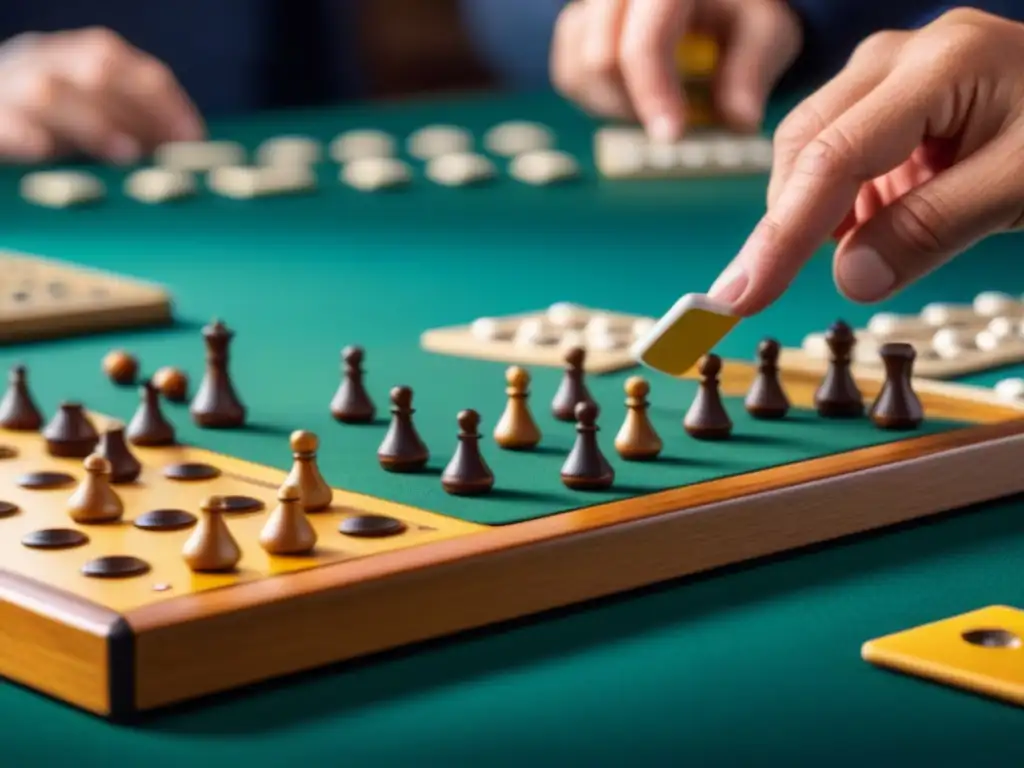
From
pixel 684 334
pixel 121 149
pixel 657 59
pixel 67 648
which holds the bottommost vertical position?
pixel 67 648

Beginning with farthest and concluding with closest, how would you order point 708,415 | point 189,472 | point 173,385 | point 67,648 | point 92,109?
point 92,109 < point 173,385 < point 708,415 < point 189,472 < point 67,648

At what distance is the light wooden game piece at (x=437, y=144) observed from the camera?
3082 mm

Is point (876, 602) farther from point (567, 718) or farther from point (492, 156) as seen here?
point (492, 156)

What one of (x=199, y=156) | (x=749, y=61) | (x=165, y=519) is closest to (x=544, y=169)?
(x=749, y=61)

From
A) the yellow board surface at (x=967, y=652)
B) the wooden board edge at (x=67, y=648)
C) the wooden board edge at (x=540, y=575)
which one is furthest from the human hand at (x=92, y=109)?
the yellow board surface at (x=967, y=652)

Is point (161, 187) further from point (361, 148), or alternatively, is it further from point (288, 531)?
point (288, 531)

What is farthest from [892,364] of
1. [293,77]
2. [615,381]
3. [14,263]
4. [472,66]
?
[472,66]

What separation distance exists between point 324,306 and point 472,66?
17.0 feet

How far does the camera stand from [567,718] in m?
0.83

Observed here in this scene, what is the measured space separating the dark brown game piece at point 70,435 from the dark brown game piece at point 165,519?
0.60 ft

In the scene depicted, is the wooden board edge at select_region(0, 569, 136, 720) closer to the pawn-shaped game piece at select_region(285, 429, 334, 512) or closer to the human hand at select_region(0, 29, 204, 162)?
the pawn-shaped game piece at select_region(285, 429, 334, 512)

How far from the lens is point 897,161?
1.35m

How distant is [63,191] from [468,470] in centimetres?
164

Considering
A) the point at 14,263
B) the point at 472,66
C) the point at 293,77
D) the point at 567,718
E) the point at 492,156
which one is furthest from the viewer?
the point at 472,66
